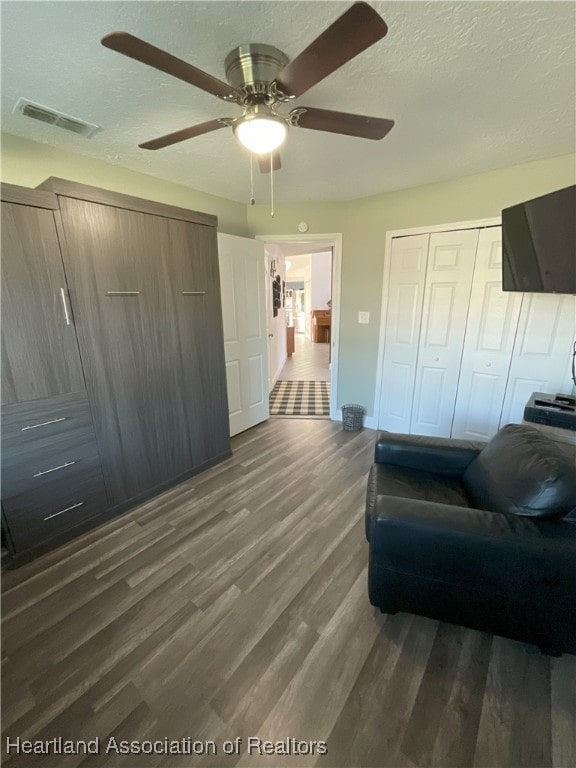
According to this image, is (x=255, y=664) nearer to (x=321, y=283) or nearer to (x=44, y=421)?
(x=44, y=421)

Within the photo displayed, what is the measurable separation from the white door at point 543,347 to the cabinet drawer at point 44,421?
333 centimetres

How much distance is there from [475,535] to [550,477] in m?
0.40

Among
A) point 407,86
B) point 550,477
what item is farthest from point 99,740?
point 407,86

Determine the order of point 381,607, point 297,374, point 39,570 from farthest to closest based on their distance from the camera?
point 297,374
point 39,570
point 381,607

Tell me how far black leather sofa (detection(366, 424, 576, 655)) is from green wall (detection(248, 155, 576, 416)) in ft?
6.90

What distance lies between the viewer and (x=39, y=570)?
5.64 feet

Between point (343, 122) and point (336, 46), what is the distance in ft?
1.41

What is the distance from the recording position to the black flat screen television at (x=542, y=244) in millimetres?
1636

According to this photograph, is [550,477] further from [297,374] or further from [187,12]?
[297,374]

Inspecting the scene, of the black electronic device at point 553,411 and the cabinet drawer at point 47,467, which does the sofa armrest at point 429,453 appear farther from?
the cabinet drawer at point 47,467

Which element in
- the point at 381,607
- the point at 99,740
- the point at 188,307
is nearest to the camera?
the point at 99,740

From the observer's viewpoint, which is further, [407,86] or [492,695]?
[407,86]

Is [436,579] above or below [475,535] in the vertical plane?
below

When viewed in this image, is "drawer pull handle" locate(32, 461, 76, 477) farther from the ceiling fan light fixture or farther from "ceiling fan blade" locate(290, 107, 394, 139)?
"ceiling fan blade" locate(290, 107, 394, 139)
